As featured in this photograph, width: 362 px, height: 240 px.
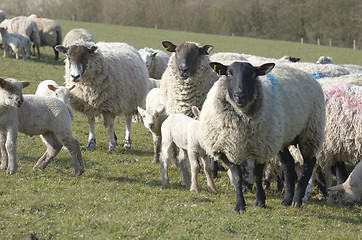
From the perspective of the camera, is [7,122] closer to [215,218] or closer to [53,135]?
[53,135]

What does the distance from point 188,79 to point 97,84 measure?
2.12 m

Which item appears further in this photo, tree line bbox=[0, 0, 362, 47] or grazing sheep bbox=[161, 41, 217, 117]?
tree line bbox=[0, 0, 362, 47]

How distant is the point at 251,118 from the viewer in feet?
19.3

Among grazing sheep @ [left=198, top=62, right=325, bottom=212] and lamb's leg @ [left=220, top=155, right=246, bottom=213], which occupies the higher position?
grazing sheep @ [left=198, top=62, right=325, bottom=212]

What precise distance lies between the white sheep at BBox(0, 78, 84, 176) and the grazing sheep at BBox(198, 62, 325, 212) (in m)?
2.22

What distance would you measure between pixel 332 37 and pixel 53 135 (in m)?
51.0

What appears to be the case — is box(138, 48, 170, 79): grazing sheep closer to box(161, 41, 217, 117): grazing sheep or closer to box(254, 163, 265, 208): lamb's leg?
box(161, 41, 217, 117): grazing sheep

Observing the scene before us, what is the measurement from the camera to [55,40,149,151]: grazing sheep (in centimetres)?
942

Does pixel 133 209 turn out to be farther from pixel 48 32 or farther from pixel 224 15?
pixel 224 15

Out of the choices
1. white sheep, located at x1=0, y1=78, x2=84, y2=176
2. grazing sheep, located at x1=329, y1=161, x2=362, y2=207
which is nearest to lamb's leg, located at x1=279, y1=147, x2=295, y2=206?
grazing sheep, located at x1=329, y1=161, x2=362, y2=207

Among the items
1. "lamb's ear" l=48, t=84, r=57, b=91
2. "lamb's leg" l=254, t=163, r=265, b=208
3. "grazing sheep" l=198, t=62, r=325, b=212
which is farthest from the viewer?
"lamb's ear" l=48, t=84, r=57, b=91

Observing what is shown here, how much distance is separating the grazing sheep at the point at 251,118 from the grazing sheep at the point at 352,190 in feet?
2.26

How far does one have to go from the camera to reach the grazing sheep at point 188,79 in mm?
8477

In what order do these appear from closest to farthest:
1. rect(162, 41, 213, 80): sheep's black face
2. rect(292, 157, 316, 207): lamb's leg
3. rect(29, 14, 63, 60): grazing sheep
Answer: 1. rect(292, 157, 316, 207): lamb's leg
2. rect(162, 41, 213, 80): sheep's black face
3. rect(29, 14, 63, 60): grazing sheep
